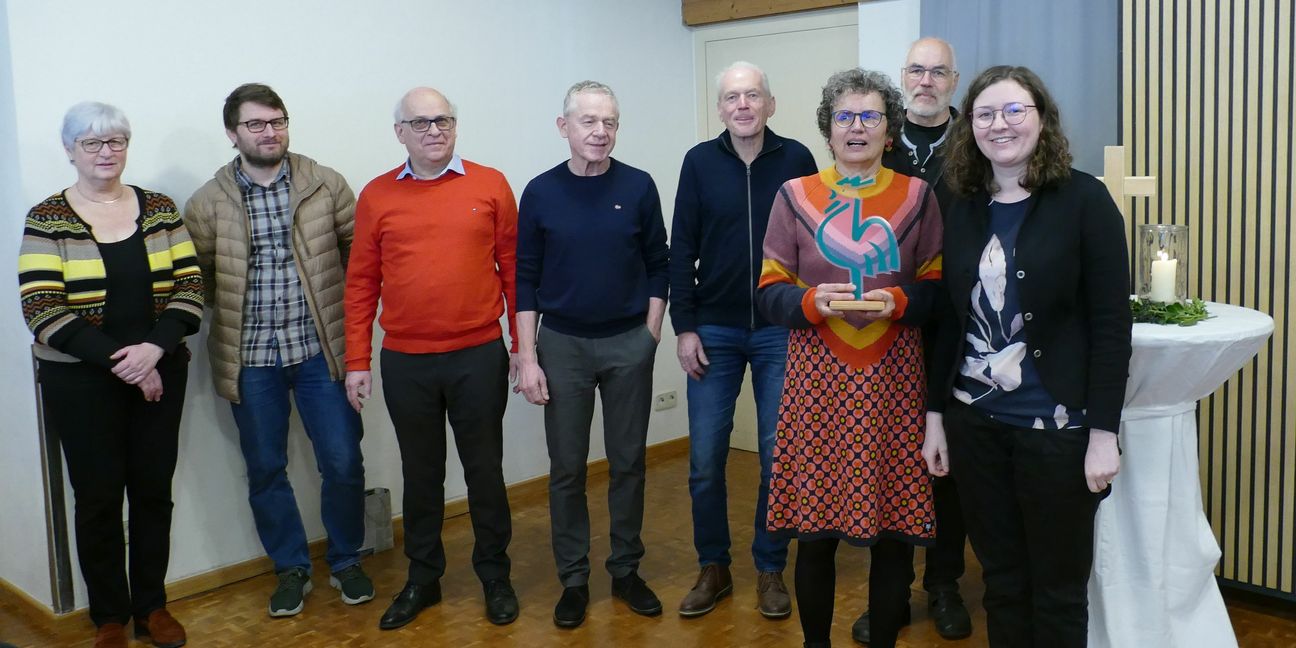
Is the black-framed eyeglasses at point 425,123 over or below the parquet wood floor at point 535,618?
over

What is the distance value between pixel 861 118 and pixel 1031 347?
66 centimetres

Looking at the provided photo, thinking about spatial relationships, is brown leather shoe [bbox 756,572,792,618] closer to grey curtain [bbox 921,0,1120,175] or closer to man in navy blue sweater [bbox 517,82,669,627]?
man in navy blue sweater [bbox 517,82,669,627]

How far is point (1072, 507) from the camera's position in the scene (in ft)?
7.50

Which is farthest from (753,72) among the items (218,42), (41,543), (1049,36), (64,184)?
(41,543)

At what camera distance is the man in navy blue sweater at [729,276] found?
10.7 feet

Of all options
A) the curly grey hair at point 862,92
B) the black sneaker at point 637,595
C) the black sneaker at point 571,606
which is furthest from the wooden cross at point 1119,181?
the black sneaker at point 571,606

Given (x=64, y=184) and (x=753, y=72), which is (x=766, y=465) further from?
(x=64, y=184)

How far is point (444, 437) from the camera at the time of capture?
3510 millimetres

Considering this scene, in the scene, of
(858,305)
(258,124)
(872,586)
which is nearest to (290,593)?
(258,124)

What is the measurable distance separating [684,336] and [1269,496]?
5.94 feet

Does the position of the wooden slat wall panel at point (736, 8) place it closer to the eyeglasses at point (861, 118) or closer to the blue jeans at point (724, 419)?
the blue jeans at point (724, 419)

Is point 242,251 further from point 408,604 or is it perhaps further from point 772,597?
point 772,597

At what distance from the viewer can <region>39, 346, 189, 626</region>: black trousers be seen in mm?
3178

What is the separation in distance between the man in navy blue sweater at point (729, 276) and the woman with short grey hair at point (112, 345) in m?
1.50
